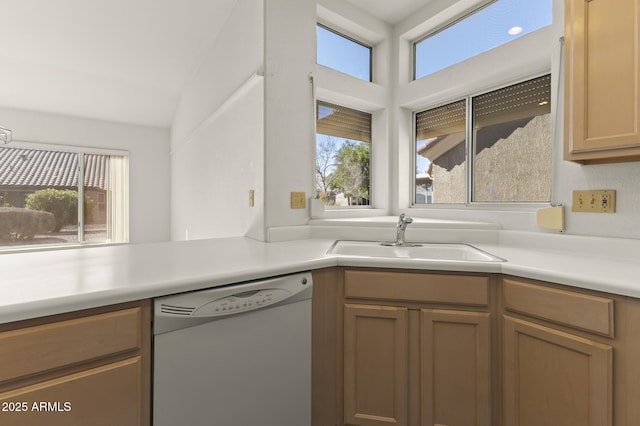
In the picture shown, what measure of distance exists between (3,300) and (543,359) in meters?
1.67

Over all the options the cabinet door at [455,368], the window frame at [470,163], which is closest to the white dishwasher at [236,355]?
the cabinet door at [455,368]

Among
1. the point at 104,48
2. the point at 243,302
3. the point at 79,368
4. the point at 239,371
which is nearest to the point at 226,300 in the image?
the point at 243,302

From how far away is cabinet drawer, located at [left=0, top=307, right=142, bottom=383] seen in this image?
0.72m

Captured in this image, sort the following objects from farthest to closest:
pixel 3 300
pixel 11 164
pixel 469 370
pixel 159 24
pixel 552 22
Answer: pixel 11 164 < pixel 159 24 < pixel 552 22 < pixel 469 370 < pixel 3 300

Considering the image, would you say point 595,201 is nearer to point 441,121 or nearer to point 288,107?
point 441,121

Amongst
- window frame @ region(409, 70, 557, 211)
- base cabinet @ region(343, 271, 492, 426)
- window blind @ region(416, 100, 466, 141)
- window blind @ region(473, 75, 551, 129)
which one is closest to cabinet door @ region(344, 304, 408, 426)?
base cabinet @ region(343, 271, 492, 426)

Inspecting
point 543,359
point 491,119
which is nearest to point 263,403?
point 543,359

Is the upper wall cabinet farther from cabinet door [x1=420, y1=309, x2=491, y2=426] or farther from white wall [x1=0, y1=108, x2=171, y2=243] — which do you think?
white wall [x1=0, y1=108, x2=171, y2=243]

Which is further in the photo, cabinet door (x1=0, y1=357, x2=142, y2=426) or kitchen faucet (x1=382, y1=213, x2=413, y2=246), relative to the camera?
kitchen faucet (x1=382, y1=213, x2=413, y2=246)

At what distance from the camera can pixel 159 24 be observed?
2.65 m

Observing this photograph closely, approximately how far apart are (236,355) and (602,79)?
178cm

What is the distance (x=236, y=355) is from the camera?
3.57 ft

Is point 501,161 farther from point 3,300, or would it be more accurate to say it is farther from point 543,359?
point 3,300

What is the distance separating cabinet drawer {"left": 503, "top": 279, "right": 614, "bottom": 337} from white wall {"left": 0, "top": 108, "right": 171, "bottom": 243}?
4.99 meters
